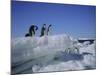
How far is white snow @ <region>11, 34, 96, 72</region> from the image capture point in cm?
173

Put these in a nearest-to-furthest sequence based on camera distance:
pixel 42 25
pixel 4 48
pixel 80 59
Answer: pixel 4 48 → pixel 42 25 → pixel 80 59

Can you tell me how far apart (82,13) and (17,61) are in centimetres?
85

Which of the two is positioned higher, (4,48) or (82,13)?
(82,13)

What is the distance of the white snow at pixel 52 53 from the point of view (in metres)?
1.73

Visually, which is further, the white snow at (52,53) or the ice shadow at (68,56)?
the ice shadow at (68,56)

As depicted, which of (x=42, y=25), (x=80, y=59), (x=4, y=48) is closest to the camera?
(x=4, y=48)

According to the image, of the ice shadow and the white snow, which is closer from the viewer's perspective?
the white snow

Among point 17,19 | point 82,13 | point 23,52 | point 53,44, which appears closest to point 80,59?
point 53,44

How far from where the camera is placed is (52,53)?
1.81m

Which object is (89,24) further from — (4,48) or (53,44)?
(4,48)

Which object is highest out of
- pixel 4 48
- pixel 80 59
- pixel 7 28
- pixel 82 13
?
pixel 82 13

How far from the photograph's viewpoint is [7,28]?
5.43 feet

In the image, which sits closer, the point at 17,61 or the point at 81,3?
the point at 17,61

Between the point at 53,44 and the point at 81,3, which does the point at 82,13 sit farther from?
the point at 53,44
